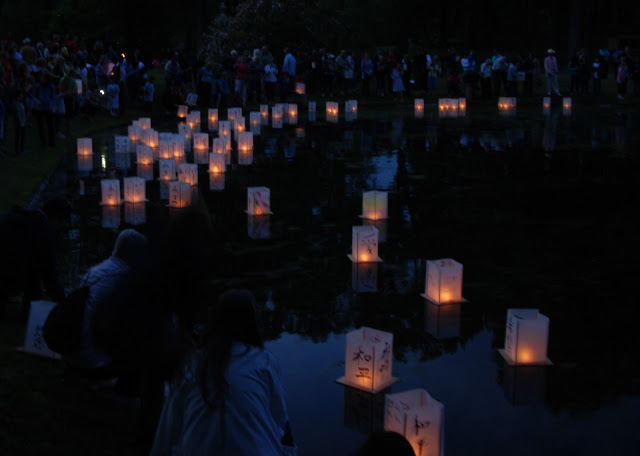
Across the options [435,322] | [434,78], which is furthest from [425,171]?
[434,78]

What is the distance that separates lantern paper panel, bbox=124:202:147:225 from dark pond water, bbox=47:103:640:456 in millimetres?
80

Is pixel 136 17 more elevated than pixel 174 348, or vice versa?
pixel 136 17

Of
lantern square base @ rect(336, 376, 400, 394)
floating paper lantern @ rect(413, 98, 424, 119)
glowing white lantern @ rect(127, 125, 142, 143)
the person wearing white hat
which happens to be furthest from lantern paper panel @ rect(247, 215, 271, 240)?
the person wearing white hat

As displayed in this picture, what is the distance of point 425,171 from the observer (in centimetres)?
1628

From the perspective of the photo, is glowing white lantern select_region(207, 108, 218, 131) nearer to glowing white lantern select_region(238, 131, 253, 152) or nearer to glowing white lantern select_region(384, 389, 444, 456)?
glowing white lantern select_region(238, 131, 253, 152)

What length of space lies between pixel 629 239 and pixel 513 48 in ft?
160

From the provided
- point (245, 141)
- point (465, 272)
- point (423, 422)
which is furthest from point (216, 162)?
point (423, 422)

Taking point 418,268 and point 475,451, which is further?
point 418,268

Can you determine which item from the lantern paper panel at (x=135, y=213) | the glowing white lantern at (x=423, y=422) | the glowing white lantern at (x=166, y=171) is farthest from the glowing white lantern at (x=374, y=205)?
the glowing white lantern at (x=423, y=422)

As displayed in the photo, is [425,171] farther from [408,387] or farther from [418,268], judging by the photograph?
[408,387]

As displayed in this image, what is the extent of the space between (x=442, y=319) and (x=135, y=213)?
6.05 m

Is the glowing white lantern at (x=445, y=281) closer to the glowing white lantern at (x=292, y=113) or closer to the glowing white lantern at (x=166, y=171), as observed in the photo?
the glowing white lantern at (x=166, y=171)

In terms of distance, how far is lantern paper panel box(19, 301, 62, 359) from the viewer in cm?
688

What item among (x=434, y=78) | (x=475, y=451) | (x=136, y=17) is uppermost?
(x=136, y=17)
